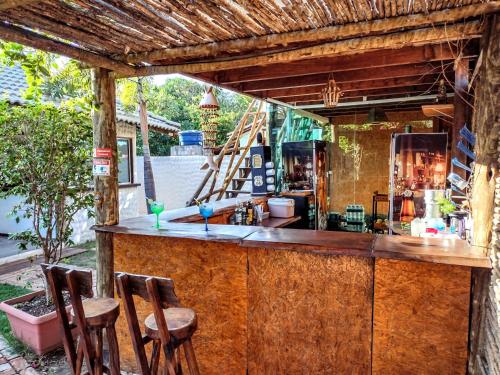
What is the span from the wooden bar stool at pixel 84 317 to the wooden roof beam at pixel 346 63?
2998 millimetres

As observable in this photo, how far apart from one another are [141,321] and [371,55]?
3.60 m

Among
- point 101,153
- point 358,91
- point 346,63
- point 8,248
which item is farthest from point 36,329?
point 358,91

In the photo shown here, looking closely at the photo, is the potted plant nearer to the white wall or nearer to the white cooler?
the white cooler

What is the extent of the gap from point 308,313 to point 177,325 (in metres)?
0.99

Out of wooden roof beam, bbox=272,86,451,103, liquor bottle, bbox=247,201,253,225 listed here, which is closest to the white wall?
wooden roof beam, bbox=272,86,451,103

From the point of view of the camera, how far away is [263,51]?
3.00 m

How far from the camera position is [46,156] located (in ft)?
11.4

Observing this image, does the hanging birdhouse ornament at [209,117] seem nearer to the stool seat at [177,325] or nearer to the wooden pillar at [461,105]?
the wooden pillar at [461,105]

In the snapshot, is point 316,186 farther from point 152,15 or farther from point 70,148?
point 152,15

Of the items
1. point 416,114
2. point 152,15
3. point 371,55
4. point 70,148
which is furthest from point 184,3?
point 416,114


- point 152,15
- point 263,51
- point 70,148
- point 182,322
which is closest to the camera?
point 182,322

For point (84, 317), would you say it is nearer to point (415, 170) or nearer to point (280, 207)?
point (280, 207)

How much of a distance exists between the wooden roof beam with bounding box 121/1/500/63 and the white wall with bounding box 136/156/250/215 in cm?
814

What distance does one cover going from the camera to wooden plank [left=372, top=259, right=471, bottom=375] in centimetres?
217
